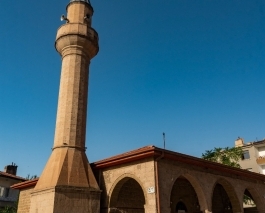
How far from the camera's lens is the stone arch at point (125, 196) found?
10766 millimetres

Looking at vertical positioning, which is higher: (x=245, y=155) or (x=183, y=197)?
(x=245, y=155)

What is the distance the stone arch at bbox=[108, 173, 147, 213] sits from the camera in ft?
35.3

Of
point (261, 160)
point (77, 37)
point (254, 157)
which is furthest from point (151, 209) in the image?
point (254, 157)

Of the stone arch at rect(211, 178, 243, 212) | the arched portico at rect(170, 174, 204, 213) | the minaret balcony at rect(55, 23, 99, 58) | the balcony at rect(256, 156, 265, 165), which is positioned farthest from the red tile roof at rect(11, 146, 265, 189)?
the balcony at rect(256, 156, 265, 165)

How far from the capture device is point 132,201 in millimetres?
11875

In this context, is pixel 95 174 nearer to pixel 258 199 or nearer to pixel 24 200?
pixel 24 200

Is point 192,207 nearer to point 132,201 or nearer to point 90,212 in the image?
point 132,201

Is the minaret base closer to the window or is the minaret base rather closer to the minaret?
the minaret

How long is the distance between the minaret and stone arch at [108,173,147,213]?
607mm

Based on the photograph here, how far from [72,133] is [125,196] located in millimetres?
3192

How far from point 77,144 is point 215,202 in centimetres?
794

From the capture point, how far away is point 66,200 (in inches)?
396

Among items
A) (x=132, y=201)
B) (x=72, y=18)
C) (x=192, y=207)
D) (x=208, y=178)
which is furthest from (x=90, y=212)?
(x=72, y=18)

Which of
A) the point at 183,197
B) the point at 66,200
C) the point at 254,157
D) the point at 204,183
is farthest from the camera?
the point at 254,157
